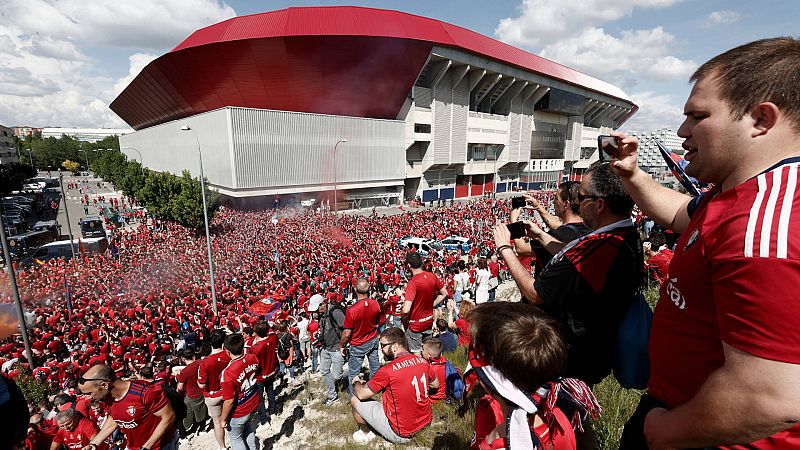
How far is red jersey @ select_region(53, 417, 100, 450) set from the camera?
4086 millimetres

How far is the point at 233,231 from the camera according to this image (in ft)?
77.9

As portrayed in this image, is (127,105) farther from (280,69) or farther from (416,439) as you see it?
(416,439)

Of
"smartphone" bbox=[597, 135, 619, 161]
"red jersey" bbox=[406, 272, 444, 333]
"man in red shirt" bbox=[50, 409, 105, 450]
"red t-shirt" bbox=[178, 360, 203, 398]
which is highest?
"smartphone" bbox=[597, 135, 619, 161]

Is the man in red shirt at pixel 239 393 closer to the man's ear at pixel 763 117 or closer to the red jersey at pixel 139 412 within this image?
the red jersey at pixel 139 412

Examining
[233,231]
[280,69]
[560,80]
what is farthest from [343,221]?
[560,80]

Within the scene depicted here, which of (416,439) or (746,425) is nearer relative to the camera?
(746,425)

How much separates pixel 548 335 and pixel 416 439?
302 cm

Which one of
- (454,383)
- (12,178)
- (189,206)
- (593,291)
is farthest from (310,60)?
(12,178)

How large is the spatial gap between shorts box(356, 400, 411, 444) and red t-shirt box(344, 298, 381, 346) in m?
1.33

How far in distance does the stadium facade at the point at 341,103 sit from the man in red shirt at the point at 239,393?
24.2 metres

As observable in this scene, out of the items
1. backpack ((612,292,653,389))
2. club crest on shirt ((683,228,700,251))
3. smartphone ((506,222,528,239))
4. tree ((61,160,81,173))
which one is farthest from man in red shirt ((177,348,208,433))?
tree ((61,160,81,173))

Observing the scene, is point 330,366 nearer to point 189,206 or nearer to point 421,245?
point 421,245

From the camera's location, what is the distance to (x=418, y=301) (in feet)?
17.1

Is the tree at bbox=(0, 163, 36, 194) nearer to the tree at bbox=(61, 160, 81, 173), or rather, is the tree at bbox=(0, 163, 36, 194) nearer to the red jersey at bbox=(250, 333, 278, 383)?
the tree at bbox=(61, 160, 81, 173)
